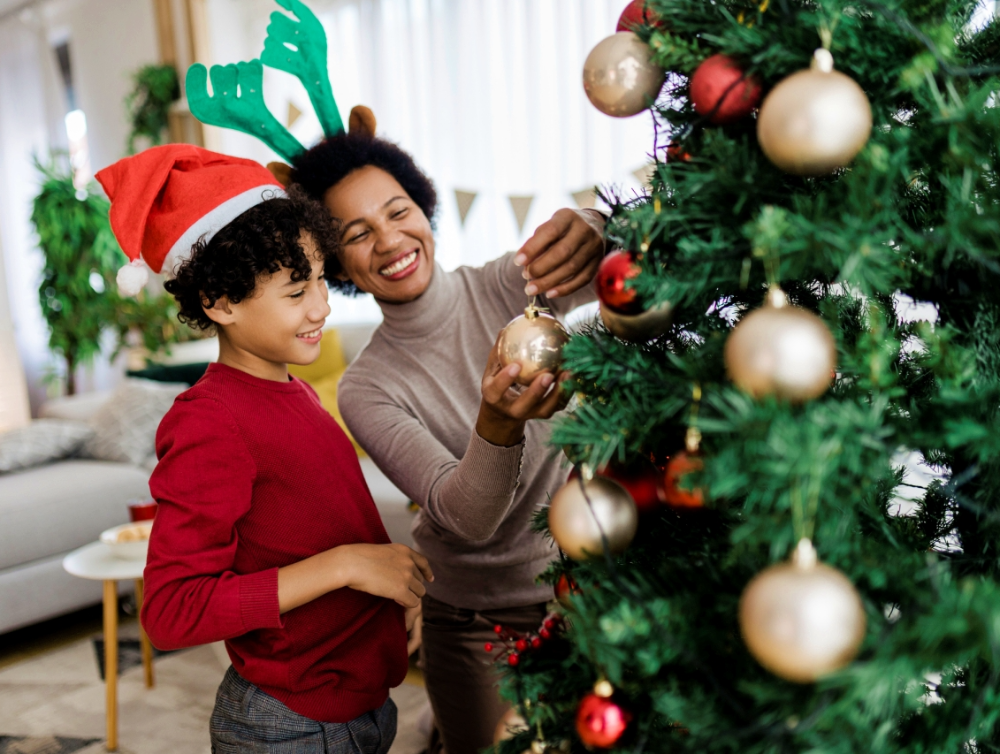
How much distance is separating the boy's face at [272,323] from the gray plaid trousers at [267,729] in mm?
411

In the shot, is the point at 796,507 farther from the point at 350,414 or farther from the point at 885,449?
the point at 350,414

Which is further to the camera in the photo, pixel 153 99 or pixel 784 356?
pixel 153 99

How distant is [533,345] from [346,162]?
26.7 inches

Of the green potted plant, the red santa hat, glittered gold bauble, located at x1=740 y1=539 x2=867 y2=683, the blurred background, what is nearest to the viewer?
glittered gold bauble, located at x1=740 y1=539 x2=867 y2=683

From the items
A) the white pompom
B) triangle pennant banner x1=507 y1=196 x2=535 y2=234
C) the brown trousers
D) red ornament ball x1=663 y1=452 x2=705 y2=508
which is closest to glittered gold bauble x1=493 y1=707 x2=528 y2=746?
red ornament ball x1=663 y1=452 x2=705 y2=508

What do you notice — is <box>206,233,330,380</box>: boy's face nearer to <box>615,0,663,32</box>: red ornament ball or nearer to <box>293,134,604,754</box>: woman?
<box>293,134,604,754</box>: woman

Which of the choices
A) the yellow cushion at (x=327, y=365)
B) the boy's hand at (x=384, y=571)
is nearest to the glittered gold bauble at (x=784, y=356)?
the boy's hand at (x=384, y=571)

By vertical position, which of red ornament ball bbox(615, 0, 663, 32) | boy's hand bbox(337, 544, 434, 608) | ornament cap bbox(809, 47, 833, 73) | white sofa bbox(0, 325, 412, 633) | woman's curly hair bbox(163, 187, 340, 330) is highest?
red ornament ball bbox(615, 0, 663, 32)

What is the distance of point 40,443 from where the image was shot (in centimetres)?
297

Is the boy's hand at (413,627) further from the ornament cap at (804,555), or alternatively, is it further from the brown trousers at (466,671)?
the ornament cap at (804,555)

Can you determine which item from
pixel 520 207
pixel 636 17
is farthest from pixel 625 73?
pixel 520 207

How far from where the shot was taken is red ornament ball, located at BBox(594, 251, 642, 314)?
0.59 metres

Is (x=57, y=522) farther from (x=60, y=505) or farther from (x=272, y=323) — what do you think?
(x=272, y=323)

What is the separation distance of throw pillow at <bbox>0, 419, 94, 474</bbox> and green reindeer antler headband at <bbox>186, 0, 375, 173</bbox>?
2.26m
